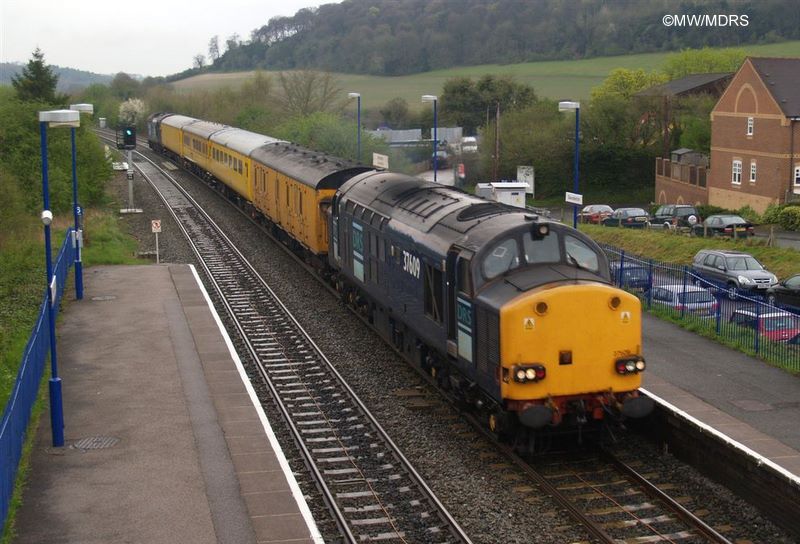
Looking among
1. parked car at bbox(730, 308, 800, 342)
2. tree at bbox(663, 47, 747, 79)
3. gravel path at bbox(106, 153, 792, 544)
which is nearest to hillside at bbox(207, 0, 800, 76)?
tree at bbox(663, 47, 747, 79)

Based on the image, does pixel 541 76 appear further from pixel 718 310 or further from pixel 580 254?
pixel 580 254

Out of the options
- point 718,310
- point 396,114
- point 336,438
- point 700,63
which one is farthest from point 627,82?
point 336,438

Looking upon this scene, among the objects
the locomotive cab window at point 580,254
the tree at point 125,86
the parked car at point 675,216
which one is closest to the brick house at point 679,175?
the parked car at point 675,216

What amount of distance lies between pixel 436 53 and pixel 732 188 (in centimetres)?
9059

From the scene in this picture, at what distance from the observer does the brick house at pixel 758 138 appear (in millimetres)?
51125

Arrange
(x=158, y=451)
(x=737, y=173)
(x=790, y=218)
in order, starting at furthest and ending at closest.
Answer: (x=737, y=173) → (x=790, y=218) → (x=158, y=451)

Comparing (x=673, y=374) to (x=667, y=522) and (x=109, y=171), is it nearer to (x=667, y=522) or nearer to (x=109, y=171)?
(x=667, y=522)

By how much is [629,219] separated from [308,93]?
3874 centimetres

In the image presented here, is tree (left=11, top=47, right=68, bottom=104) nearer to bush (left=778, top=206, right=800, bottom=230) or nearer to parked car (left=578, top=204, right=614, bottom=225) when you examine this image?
parked car (left=578, top=204, right=614, bottom=225)

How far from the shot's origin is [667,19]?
427 feet

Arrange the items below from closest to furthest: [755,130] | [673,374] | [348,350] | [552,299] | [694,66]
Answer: [552,299], [673,374], [348,350], [755,130], [694,66]

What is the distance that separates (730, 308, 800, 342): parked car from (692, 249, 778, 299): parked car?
805cm

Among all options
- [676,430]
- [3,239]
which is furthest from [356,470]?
[3,239]

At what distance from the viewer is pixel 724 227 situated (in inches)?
1631
